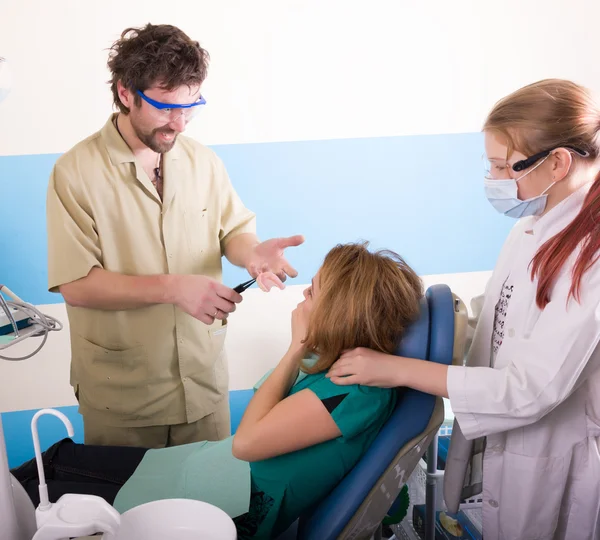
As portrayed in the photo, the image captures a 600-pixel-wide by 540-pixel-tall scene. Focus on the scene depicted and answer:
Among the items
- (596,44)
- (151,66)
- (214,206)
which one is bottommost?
(214,206)

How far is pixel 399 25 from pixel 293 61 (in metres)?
0.56

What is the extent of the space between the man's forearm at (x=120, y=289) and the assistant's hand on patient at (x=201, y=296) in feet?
0.07

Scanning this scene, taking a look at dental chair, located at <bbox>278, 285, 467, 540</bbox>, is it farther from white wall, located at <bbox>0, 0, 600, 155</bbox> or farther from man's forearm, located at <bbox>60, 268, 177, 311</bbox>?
white wall, located at <bbox>0, 0, 600, 155</bbox>

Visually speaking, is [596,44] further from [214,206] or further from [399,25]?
[214,206]

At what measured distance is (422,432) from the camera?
4.28 ft

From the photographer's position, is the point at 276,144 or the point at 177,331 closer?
the point at 177,331

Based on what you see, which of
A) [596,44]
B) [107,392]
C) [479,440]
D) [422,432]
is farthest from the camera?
[596,44]

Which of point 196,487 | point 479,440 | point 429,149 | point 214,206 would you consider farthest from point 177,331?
point 429,149

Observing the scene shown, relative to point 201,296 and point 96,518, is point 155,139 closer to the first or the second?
point 201,296

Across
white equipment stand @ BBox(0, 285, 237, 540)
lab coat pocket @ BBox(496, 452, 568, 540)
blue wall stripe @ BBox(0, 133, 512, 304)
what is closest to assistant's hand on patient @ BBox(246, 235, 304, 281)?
lab coat pocket @ BBox(496, 452, 568, 540)

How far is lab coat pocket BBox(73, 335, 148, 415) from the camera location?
1.83 meters

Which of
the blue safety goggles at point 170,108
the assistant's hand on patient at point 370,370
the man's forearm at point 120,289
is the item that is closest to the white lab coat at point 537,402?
the assistant's hand on patient at point 370,370

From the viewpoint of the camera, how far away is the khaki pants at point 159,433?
6.19 ft

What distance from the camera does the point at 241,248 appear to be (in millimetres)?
1920
